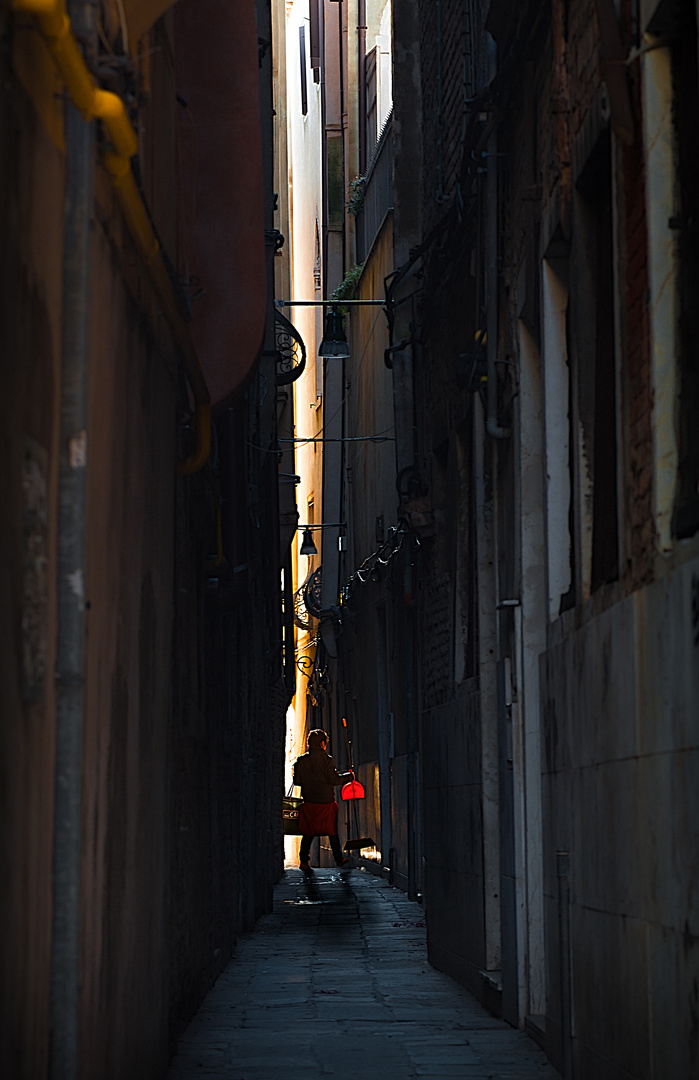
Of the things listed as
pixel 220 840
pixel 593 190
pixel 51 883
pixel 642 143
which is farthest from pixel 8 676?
pixel 220 840

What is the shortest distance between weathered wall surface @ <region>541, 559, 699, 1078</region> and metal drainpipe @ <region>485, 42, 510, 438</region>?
7.53 feet

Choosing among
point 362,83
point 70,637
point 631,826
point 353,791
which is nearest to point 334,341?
point 353,791

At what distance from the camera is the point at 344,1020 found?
844 centimetres

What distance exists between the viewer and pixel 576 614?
653 centimetres

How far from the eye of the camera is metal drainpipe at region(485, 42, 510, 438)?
29.3 feet

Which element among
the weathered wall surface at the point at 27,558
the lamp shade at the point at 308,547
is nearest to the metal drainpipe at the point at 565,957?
the weathered wall surface at the point at 27,558

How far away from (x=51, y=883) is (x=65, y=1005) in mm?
334

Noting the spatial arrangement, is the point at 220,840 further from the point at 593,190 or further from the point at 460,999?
the point at 593,190

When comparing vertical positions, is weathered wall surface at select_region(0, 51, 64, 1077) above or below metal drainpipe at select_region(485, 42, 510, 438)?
below

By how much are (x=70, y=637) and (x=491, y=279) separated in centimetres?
572

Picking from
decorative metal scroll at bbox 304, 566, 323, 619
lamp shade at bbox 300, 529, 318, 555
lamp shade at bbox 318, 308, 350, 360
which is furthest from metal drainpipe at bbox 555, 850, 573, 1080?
decorative metal scroll at bbox 304, 566, 323, 619

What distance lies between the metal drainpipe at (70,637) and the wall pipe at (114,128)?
0.11 metres

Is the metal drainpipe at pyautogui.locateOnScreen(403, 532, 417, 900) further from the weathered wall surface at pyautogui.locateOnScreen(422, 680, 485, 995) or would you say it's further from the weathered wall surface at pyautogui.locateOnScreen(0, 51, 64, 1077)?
the weathered wall surface at pyautogui.locateOnScreen(0, 51, 64, 1077)

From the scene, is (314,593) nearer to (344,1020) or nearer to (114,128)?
(344,1020)
